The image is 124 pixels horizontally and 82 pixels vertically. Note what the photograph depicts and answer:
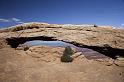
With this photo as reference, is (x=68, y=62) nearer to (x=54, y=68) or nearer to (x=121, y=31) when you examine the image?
(x=54, y=68)

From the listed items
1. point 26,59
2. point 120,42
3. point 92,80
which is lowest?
point 92,80

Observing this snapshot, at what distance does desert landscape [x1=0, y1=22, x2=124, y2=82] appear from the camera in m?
11.9

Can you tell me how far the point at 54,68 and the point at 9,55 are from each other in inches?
168

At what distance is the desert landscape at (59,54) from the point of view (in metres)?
11.9

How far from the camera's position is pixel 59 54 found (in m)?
15.8

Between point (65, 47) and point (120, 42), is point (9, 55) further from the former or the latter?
point (120, 42)

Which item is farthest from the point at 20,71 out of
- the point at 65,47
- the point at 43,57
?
the point at 65,47

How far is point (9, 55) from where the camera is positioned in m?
14.6

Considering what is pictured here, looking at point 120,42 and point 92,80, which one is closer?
point 92,80

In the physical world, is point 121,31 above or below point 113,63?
above

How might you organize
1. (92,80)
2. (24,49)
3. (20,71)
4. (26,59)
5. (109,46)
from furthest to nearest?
1. (24,49)
2. (109,46)
3. (26,59)
4. (20,71)
5. (92,80)

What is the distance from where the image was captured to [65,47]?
640 inches

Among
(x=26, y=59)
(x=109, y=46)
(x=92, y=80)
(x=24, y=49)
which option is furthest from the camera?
(x=24, y=49)

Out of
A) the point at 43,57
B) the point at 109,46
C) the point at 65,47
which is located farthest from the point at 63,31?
the point at 109,46
